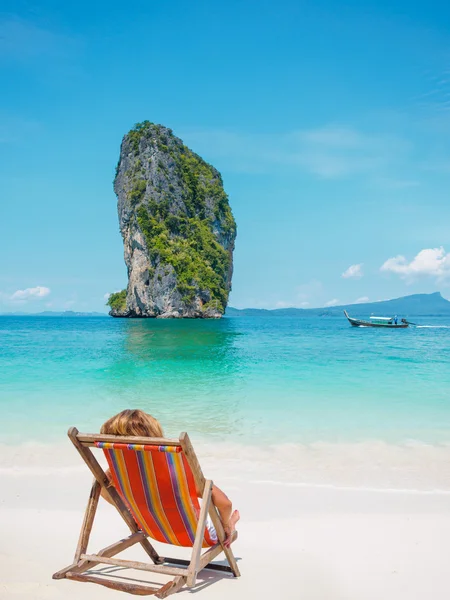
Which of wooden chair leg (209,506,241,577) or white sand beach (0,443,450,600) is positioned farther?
white sand beach (0,443,450,600)

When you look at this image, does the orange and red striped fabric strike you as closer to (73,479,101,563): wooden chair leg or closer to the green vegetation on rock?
(73,479,101,563): wooden chair leg

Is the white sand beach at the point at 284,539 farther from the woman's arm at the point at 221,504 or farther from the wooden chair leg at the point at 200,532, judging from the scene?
the woman's arm at the point at 221,504

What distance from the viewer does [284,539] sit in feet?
11.7

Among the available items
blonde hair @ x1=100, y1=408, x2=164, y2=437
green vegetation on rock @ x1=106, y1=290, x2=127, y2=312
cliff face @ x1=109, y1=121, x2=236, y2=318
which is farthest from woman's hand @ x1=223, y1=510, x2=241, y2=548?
green vegetation on rock @ x1=106, y1=290, x2=127, y2=312

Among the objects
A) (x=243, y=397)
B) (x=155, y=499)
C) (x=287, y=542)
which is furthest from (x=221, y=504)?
(x=243, y=397)

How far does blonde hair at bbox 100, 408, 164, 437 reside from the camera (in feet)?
8.41

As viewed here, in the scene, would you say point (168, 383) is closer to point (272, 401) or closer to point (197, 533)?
point (272, 401)

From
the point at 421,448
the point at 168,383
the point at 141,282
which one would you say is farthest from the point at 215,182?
the point at 421,448

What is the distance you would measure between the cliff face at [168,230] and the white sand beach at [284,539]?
68.4 m

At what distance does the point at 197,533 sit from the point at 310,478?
114 inches

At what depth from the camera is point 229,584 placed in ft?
9.35

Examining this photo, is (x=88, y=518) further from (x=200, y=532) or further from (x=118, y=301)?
(x=118, y=301)

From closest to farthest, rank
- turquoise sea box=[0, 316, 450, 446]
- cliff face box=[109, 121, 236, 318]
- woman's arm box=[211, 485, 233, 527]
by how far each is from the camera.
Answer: woman's arm box=[211, 485, 233, 527], turquoise sea box=[0, 316, 450, 446], cliff face box=[109, 121, 236, 318]

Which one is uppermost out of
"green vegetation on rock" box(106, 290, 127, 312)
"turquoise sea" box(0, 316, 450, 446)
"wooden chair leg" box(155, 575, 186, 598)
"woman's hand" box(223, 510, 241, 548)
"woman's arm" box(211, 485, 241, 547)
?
"green vegetation on rock" box(106, 290, 127, 312)
